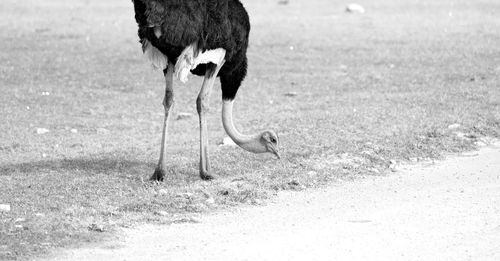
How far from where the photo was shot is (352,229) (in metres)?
6.38

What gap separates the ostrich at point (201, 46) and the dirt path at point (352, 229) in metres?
0.92

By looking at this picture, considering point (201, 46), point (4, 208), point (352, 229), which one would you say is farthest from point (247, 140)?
point (4, 208)

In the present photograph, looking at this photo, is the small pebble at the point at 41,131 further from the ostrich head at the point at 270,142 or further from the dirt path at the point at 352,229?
the dirt path at the point at 352,229

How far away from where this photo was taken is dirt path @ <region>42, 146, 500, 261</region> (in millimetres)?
5785

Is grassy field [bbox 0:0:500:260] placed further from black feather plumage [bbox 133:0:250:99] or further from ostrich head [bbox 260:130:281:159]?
black feather plumage [bbox 133:0:250:99]

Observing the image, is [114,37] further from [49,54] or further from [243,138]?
[243,138]

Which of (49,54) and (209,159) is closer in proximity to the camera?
(209,159)

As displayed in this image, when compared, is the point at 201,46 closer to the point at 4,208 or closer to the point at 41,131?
the point at 4,208

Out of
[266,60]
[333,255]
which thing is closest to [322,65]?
[266,60]

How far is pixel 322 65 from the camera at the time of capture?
47.1 feet

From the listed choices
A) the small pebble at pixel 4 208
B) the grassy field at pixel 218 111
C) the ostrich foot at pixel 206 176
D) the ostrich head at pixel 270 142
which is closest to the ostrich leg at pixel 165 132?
the grassy field at pixel 218 111

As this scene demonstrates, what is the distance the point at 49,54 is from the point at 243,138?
7.72m

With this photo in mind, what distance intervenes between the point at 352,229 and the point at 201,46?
1.95m

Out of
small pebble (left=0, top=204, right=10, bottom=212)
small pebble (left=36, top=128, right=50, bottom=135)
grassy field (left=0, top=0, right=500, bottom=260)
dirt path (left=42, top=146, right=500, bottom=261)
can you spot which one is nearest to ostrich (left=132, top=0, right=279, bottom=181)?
grassy field (left=0, top=0, right=500, bottom=260)
